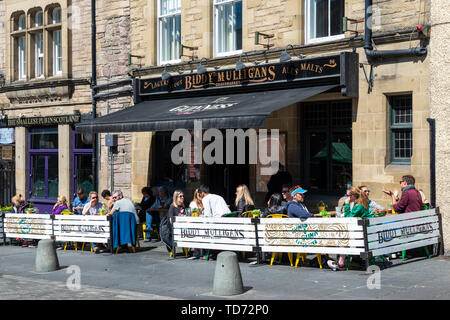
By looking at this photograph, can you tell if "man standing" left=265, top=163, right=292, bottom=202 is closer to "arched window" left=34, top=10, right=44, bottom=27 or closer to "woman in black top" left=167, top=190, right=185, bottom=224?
"woman in black top" left=167, top=190, right=185, bottom=224

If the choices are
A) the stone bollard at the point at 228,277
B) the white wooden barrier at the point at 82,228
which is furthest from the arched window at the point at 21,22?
the stone bollard at the point at 228,277

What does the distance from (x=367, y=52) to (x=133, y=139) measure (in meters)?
8.28

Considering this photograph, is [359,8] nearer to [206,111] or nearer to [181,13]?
[206,111]

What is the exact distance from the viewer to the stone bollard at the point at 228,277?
949 cm

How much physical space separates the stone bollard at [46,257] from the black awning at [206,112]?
4035mm

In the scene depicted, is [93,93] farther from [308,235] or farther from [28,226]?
[308,235]

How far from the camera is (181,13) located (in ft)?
60.9

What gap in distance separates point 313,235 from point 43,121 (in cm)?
1375

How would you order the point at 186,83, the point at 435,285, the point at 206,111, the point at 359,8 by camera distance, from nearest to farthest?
1. the point at 435,285
2. the point at 359,8
3. the point at 206,111
4. the point at 186,83

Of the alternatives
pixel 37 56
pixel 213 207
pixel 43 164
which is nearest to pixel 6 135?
pixel 43 164

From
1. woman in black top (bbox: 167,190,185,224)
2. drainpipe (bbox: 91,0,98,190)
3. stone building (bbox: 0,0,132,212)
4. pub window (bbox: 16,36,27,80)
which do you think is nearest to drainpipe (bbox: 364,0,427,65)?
woman in black top (bbox: 167,190,185,224)

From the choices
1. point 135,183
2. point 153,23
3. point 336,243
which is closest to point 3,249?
point 135,183

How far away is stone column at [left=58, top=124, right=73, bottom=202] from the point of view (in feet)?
72.2

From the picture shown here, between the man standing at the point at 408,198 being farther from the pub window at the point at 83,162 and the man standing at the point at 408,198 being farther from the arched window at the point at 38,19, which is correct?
the arched window at the point at 38,19
